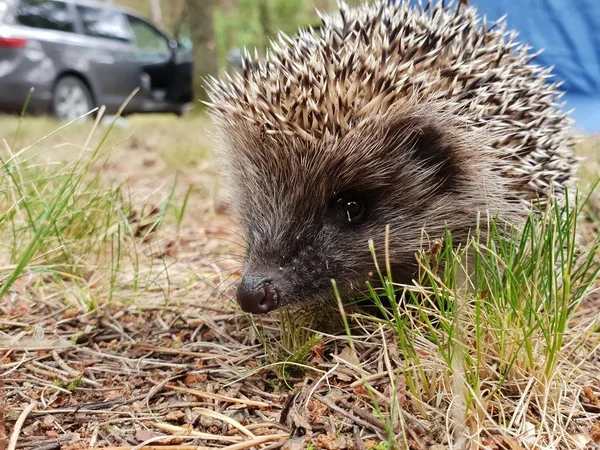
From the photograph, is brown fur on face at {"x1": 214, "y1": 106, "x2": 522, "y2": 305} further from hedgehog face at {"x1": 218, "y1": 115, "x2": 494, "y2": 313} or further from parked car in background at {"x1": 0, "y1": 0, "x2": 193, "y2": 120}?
parked car in background at {"x1": 0, "y1": 0, "x2": 193, "y2": 120}

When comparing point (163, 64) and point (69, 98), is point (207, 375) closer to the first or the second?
point (69, 98)

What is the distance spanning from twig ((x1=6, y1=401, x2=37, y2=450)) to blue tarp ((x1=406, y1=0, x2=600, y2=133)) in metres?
6.54

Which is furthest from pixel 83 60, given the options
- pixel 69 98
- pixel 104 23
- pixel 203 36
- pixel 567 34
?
pixel 567 34

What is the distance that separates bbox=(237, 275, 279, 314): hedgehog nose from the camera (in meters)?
2.11

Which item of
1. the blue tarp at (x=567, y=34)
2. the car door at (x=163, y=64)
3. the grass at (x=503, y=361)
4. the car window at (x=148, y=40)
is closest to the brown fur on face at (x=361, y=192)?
the grass at (x=503, y=361)

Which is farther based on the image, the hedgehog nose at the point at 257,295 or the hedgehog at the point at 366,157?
the hedgehog at the point at 366,157

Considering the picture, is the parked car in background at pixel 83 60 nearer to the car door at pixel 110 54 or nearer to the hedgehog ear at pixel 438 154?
the car door at pixel 110 54

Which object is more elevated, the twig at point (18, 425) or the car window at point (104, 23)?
the car window at point (104, 23)

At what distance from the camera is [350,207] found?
2.40m

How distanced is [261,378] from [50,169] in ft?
6.55

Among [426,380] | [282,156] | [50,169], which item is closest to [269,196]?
[282,156]

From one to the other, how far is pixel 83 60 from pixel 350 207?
406 inches

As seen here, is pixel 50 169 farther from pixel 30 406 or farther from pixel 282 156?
pixel 30 406

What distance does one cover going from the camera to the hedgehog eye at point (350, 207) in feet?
7.84
